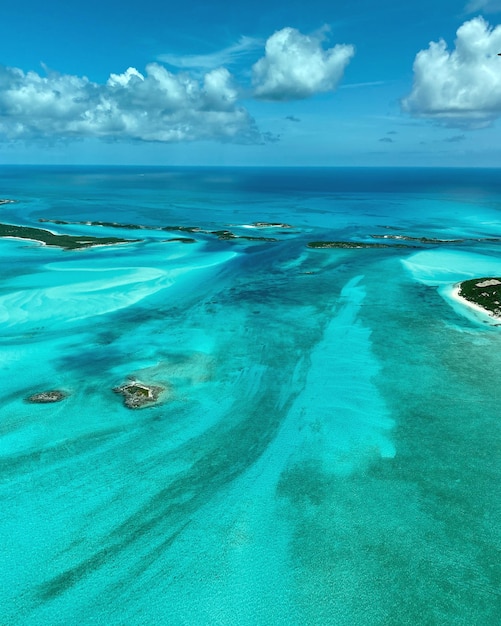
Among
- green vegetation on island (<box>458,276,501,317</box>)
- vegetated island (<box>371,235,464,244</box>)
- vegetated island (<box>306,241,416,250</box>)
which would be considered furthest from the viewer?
vegetated island (<box>371,235,464,244</box>)

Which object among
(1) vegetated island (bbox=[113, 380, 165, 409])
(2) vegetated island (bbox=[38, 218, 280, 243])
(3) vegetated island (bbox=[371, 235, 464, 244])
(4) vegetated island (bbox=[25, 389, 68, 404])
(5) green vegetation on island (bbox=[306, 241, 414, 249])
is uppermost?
(3) vegetated island (bbox=[371, 235, 464, 244])

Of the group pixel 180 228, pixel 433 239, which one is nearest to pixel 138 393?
pixel 180 228

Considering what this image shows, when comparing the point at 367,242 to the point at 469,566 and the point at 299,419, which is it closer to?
the point at 299,419

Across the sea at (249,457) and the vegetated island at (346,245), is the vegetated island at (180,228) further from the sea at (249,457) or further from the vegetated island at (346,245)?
the sea at (249,457)

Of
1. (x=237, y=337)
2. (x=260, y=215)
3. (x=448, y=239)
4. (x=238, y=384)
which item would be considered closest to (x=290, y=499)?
(x=238, y=384)

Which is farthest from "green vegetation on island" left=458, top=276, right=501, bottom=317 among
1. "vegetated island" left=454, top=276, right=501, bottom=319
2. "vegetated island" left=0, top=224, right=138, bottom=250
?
"vegetated island" left=0, top=224, right=138, bottom=250

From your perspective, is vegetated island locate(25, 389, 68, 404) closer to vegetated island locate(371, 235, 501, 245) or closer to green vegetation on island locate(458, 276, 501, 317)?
green vegetation on island locate(458, 276, 501, 317)

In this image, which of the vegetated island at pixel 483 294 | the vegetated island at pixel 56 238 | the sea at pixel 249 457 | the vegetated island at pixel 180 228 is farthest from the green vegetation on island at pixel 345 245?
the vegetated island at pixel 56 238
